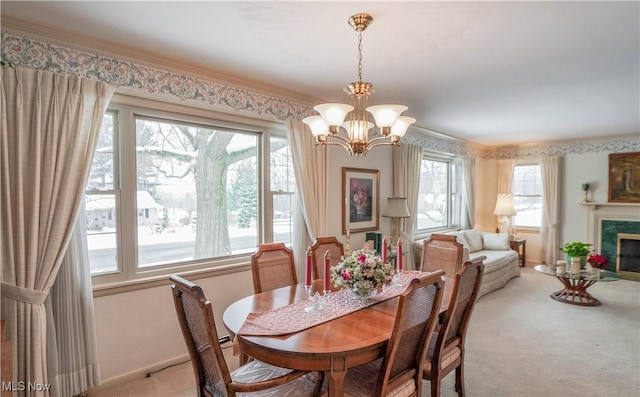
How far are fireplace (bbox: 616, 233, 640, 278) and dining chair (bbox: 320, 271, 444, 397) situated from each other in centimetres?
637

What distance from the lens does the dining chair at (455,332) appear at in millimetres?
2027

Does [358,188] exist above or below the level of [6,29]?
below

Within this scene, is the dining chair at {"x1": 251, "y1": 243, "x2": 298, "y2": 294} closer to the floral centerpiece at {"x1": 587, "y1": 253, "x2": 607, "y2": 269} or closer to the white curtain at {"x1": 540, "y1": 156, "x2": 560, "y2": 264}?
the floral centerpiece at {"x1": 587, "y1": 253, "x2": 607, "y2": 269}

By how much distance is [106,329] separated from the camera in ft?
8.48

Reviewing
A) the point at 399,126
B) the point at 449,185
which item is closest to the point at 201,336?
the point at 399,126

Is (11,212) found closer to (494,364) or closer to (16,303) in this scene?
(16,303)

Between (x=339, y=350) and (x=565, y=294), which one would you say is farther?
(x=565, y=294)

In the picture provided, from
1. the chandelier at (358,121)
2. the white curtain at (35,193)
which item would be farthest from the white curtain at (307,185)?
the white curtain at (35,193)

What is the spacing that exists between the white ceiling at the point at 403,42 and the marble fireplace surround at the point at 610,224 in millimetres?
3053

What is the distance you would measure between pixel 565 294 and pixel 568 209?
252 cm

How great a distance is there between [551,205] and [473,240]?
2025 millimetres

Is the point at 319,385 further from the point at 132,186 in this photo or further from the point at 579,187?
the point at 579,187

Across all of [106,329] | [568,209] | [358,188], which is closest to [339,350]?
[106,329]

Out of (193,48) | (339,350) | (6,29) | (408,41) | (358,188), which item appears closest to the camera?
(339,350)
